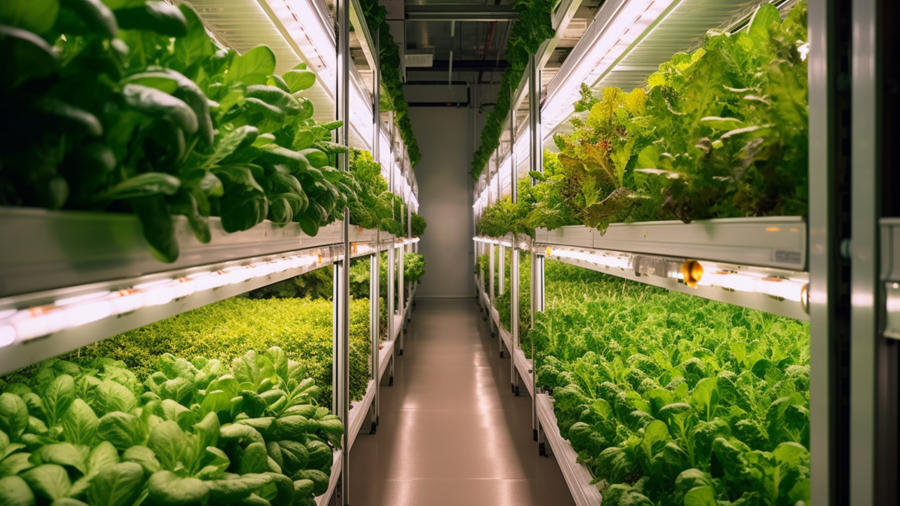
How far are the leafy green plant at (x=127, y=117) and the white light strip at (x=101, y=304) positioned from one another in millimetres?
108

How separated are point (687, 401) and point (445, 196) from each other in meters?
11.8

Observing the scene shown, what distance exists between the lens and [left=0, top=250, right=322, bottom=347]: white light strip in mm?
621

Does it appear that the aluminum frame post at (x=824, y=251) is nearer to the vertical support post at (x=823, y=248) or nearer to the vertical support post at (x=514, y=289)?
the vertical support post at (x=823, y=248)

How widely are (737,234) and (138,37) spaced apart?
1.00 meters

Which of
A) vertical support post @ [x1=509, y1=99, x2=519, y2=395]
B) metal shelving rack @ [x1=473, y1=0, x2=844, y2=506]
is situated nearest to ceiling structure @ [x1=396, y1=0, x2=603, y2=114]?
vertical support post @ [x1=509, y1=99, x2=519, y2=395]

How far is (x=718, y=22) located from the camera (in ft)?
8.39

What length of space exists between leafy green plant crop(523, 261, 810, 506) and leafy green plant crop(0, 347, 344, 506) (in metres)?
0.82

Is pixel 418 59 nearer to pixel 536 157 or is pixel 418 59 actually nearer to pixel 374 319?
pixel 536 157

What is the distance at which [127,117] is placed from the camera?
2.29 ft

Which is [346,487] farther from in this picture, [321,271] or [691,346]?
[691,346]

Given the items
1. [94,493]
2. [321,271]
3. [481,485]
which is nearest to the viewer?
[94,493]

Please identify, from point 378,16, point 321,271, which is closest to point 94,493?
point 321,271

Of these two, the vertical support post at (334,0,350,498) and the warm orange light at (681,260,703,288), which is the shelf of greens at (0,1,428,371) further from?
the vertical support post at (334,0,350,498)

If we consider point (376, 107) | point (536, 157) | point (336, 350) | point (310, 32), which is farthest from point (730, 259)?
point (376, 107)
